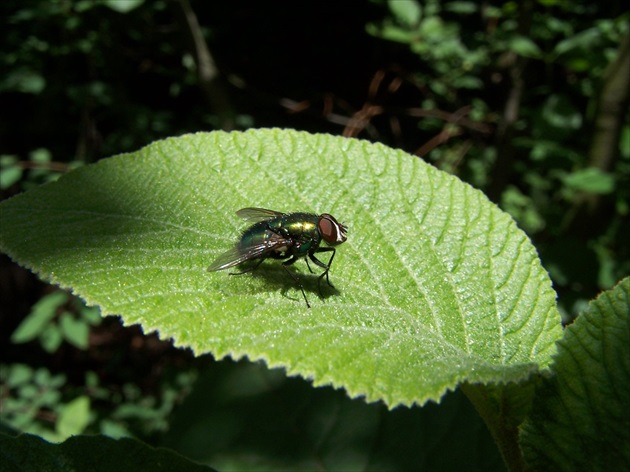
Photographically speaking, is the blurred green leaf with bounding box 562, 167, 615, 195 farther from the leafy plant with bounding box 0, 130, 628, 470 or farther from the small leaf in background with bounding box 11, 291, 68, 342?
the small leaf in background with bounding box 11, 291, 68, 342

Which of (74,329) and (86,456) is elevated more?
(86,456)

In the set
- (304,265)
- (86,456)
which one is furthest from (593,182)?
(86,456)

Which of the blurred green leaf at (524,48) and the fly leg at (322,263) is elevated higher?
the blurred green leaf at (524,48)

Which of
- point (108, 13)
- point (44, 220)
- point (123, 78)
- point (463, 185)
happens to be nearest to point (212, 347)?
point (44, 220)

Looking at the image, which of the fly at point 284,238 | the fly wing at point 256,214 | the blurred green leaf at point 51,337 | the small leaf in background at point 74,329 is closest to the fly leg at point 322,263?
the fly at point 284,238

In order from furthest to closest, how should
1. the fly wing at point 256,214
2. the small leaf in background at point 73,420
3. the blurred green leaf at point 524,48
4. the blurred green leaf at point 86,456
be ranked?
the small leaf in background at point 73,420
the blurred green leaf at point 524,48
the fly wing at point 256,214
the blurred green leaf at point 86,456

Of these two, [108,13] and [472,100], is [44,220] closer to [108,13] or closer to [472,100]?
[108,13]

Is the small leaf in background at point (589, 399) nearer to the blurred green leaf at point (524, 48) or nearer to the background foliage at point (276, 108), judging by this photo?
the background foliage at point (276, 108)

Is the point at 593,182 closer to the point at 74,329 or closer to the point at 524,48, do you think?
the point at 524,48
